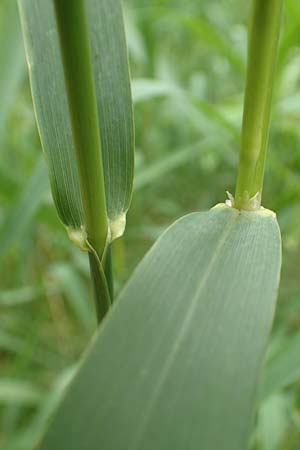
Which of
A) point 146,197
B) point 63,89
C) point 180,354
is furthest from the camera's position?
point 146,197

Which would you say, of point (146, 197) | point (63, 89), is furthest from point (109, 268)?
point (146, 197)

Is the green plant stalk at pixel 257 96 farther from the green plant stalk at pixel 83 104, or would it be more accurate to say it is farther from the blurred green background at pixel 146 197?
the blurred green background at pixel 146 197

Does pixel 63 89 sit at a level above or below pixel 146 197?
above

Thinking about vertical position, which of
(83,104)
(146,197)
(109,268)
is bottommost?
(146,197)

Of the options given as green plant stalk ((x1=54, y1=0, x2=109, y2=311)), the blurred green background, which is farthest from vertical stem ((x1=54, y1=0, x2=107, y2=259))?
the blurred green background

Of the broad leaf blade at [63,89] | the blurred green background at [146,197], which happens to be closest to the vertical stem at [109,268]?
the broad leaf blade at [63,89]

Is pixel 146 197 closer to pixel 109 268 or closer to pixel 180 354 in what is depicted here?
pixel 109 268

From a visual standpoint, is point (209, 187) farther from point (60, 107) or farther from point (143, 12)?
point (60, 107)
